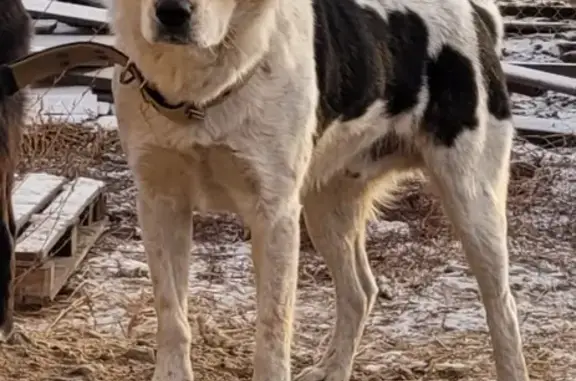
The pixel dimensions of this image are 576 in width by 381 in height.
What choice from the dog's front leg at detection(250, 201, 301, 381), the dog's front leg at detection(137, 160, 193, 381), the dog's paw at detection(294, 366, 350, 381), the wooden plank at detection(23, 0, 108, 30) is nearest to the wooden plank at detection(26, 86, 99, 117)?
the wooden plank at detection(23, 0, 108, 30)

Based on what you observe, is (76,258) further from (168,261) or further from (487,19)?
(487,19)

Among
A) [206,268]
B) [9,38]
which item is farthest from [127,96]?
[206,268]

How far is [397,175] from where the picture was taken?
15.6ft

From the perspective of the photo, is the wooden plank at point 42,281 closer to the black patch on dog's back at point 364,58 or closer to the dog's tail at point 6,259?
the dog's tail at point 6,259

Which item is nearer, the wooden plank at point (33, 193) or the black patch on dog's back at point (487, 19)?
the black patch on dog's back at point (487, 19)

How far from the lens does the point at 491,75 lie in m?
4.56

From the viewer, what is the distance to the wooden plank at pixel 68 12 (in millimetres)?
9781

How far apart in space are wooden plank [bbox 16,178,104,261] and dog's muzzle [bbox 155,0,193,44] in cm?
211

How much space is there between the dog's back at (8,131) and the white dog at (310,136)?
870 mm

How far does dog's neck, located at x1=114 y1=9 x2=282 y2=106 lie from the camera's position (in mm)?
3777

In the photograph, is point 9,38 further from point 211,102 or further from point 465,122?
point 465,122

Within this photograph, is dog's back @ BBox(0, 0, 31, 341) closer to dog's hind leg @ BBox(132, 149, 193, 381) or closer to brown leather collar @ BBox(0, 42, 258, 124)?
brown leather collar @ BBox(0, 42, 258, 124)

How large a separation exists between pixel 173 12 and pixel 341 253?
5.56 feet

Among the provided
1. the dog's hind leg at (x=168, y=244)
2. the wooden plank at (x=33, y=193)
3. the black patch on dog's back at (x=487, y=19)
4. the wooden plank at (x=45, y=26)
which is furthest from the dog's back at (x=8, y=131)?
the wooden plank at (x=45, y=26)
